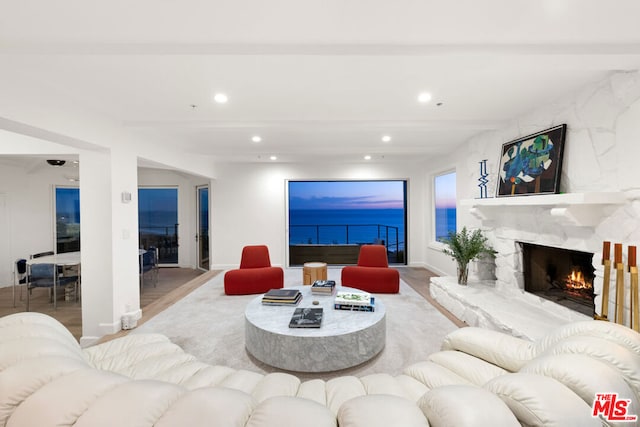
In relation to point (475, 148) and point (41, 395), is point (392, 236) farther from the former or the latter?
point (41, 395)

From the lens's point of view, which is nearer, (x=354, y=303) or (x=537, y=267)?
(x=354, y=303)

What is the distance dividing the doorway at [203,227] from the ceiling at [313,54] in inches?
155

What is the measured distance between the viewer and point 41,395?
857 mm

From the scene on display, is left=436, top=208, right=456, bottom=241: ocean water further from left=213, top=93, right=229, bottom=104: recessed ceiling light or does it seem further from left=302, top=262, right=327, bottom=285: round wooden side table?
left=213, top=93, right=229, bottom=104: recessed ceiling light

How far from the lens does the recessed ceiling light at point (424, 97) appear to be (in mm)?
2748

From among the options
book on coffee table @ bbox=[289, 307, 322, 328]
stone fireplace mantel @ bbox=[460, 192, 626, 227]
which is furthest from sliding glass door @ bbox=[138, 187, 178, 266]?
stone fireplace mantel @ bbox=[460, 192, 626, 227]

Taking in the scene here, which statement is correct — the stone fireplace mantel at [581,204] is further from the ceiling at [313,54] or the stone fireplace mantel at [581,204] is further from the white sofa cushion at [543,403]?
the white sofa cushion at [543,403]

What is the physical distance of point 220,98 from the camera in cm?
283

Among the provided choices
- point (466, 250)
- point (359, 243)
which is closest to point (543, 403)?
point (466, 250)

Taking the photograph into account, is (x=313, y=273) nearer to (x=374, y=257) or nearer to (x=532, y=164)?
(x=374, y=257)

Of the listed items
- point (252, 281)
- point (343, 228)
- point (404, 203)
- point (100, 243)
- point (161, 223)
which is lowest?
point (252, 281)

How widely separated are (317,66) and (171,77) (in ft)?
4.19

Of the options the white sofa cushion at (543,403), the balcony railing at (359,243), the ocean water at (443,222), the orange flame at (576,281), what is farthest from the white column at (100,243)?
the ocean water at (443,222)

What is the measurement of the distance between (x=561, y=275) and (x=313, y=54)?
143 inches
